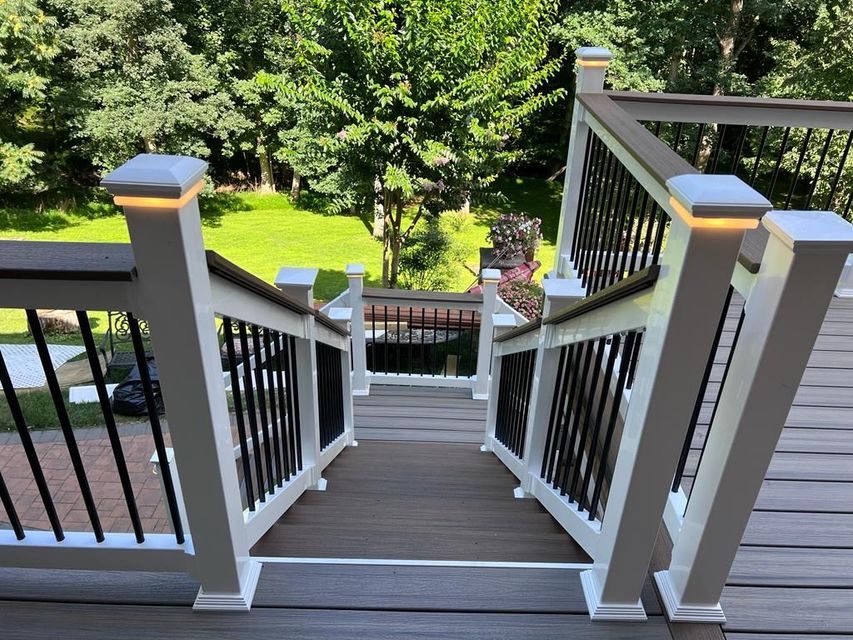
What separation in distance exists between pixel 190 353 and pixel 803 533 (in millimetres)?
1961

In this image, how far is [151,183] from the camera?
107 centimetres

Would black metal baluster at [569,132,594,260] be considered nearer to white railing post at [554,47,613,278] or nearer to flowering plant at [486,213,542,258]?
white railing post at [554,47,613,278]

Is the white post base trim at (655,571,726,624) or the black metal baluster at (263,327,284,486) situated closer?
the white post base trim at (655,571,726,624)

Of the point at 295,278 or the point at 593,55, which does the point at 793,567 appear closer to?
the point at 295,278

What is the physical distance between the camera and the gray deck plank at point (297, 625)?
1.57 metres

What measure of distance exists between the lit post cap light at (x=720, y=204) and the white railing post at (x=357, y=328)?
11.8 ft

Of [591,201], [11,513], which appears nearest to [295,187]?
[591,201]

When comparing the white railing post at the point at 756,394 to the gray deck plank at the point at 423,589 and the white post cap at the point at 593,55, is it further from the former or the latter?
the white post cap at the point at 593,55

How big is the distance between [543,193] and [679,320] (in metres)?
17.1

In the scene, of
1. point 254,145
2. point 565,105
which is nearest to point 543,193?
point 565,105

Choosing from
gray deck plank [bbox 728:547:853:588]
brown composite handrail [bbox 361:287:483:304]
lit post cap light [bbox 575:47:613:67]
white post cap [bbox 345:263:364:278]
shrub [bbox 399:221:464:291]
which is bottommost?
shrub [bbox 399:221:464:291]

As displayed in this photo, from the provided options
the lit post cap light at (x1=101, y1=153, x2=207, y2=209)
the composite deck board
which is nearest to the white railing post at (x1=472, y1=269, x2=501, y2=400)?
the composite deck board

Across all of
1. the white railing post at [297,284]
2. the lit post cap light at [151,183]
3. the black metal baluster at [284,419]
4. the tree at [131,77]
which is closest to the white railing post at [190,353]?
the lit post cap light at [151,183]

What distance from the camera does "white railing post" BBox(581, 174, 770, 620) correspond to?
1165 millimetres
